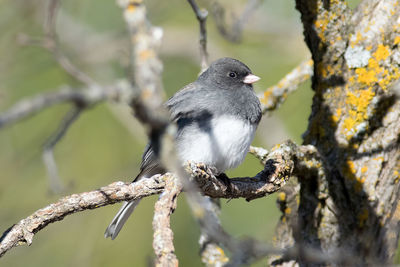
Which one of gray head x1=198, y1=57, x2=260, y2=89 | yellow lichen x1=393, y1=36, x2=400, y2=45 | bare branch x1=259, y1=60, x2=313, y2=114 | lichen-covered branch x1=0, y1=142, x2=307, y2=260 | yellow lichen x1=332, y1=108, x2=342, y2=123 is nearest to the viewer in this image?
lichen-covered branch x1=0, y1=142, x2=307, y2=260

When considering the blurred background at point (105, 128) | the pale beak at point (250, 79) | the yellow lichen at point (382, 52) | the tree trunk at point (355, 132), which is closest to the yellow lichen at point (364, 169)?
the tree trunk at point (355, 132)

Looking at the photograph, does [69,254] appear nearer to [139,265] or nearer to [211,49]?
[139,265]

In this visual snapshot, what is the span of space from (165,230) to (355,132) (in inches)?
45.7

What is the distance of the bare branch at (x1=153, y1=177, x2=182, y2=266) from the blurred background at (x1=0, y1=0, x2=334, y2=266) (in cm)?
178

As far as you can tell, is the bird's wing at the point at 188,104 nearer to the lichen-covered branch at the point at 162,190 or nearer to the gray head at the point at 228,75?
the gray head at the point at 228,75

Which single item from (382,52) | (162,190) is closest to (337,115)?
(382,52)

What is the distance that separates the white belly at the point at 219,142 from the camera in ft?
7.54

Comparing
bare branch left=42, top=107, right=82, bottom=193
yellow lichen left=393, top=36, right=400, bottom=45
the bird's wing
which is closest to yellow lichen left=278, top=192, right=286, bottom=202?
the bird's wing

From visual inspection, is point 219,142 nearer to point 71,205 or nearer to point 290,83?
point 290,83

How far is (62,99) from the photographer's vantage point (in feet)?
2.67

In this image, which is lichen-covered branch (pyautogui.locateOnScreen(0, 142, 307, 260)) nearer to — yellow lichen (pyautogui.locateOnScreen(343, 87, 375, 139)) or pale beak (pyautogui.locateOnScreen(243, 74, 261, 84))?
yellow lichen (pyautogui.locateOnScreen(343, 87, 375, 139))

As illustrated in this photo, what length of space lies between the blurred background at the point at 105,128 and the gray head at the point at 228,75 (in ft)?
1.56

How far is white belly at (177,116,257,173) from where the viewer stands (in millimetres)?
2299

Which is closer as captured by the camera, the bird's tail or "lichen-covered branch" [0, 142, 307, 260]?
"lichen-covered branch" [0, 142, 307, 260]
